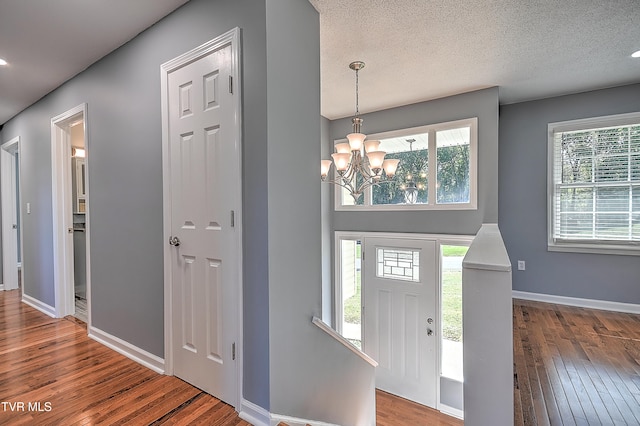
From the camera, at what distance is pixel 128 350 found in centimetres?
231

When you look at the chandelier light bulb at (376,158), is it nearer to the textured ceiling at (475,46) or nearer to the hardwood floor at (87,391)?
the textured ceiling at (475,46)

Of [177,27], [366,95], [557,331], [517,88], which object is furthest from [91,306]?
[517,88]

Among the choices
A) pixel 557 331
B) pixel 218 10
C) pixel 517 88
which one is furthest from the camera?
pixel 517 88

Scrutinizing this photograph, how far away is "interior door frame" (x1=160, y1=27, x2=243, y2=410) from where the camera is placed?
1668 millimetres

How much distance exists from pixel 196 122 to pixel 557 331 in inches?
144

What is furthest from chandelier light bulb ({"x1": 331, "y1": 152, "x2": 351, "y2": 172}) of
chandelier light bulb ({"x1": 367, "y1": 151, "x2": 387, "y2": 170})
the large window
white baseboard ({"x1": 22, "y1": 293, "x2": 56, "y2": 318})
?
white baseboard ({"x1": 22, "y1": 293, "x2": 56, "y2": 318})

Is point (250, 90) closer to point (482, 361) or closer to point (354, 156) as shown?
point (354, 156)

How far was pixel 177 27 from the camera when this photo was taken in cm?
198

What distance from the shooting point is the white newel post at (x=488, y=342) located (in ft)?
2.87

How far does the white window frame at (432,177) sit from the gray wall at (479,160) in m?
0.05

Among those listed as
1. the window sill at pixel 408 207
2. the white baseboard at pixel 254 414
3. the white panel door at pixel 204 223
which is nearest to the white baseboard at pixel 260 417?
the white baseboard at pixel 254 414

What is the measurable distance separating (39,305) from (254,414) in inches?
134

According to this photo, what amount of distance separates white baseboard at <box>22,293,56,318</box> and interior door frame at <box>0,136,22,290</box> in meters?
0.97

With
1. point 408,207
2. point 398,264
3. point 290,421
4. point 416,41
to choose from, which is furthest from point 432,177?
point 290,421
